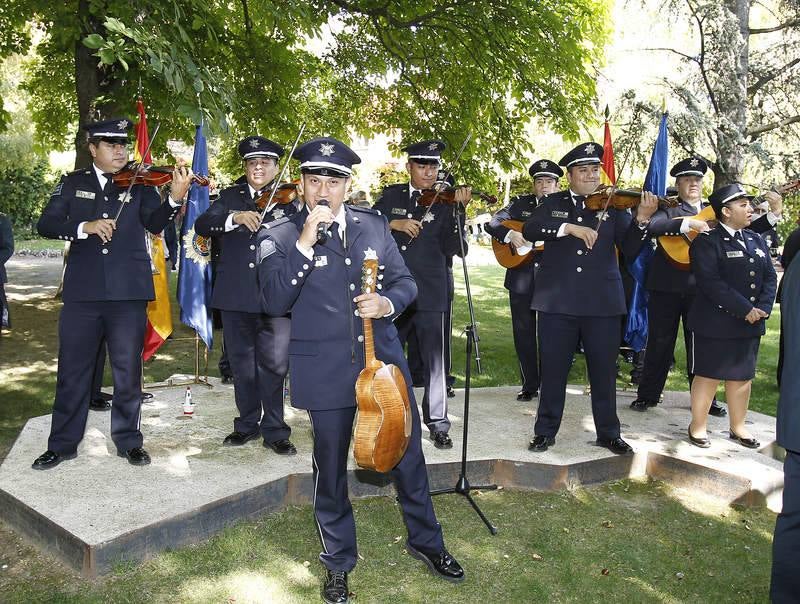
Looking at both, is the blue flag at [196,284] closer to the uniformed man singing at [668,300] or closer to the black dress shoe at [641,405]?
the black dress shoe at [641,405]

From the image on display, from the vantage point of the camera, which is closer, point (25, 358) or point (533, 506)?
point (533, 506)

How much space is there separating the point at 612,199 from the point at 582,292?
2.42ft

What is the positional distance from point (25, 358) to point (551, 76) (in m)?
7.67

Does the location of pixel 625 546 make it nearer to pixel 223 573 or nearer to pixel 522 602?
pixel 522 602

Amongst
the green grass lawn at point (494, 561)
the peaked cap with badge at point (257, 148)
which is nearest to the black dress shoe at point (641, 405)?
the green grass lawn at point (494, 561)

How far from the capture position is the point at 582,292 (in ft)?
19.7

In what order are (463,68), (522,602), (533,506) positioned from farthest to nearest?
Answer: (463,68) < (533,506) < (522,602)

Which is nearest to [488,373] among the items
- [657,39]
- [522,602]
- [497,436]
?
[497,436]

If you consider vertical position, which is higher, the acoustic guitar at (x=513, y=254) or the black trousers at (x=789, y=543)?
the acoustic guitar at (x=513, y=254)

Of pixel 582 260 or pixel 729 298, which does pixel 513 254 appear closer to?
pixel 582 260

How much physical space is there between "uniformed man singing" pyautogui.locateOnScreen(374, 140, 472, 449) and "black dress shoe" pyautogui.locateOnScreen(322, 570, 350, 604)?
7.06ft

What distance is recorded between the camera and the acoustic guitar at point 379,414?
12.3 feet

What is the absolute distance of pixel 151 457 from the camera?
5.70m

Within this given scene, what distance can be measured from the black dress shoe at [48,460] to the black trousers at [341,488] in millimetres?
2294
